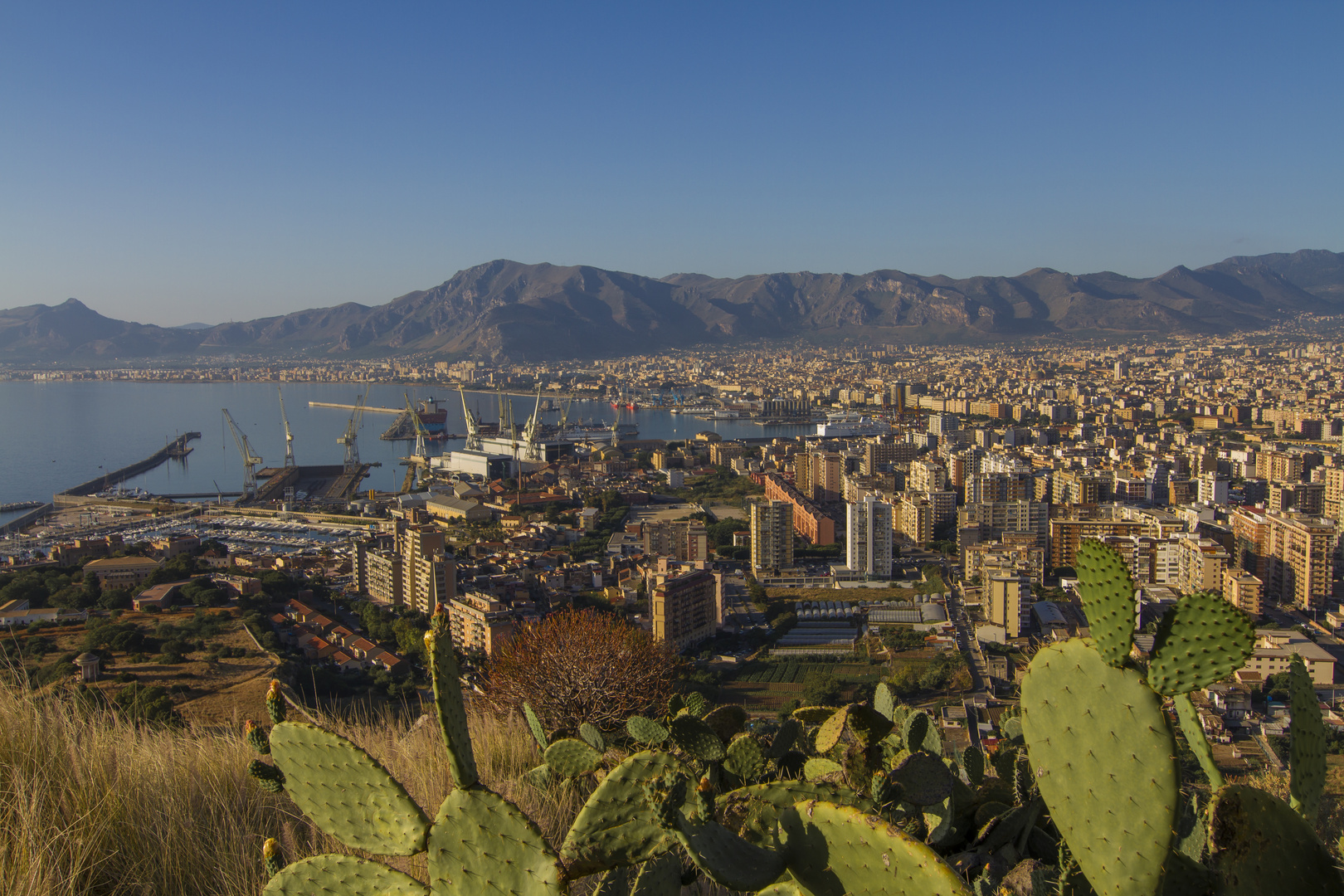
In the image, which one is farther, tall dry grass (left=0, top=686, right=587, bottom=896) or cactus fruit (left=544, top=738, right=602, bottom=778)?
cactus fruit (left=544, top=738, right=602, bottom=778)

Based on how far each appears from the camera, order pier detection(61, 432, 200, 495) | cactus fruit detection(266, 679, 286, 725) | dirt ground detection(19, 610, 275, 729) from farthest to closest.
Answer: pier detection(61, 432, 200, 495)
dirt ground detection(19, 610, 275, 729)
cactus fruit detection(266, 679, 286, 725)

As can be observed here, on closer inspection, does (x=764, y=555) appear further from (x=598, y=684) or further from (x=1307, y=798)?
(x=1307, y=798)

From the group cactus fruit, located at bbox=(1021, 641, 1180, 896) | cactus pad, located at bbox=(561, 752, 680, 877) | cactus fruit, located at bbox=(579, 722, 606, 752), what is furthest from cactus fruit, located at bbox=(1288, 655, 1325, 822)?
cactus fruit, located at bbox=(579, 722, 606, 752)

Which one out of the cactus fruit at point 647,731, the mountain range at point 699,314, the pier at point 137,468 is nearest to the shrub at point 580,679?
the cactus fruit at point 647,731

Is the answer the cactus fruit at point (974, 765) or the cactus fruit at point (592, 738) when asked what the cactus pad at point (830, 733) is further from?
the cactus fruit at point (592, 738)

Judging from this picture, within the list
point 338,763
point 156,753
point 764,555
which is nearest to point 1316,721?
point 338,763

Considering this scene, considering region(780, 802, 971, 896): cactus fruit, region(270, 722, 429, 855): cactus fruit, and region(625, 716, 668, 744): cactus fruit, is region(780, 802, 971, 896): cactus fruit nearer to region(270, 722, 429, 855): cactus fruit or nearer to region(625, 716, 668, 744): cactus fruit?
region(270, 722, 429, 855): cactus fruit

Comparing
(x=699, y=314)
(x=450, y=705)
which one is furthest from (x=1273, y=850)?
(x=699, y=314)

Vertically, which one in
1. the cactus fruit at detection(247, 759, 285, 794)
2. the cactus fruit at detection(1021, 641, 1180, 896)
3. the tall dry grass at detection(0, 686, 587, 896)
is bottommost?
the tall dry grass at detection(0, 686, 587, 896)
